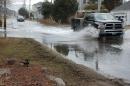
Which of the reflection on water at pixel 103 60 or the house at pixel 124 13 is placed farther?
the house at pixel 124 13

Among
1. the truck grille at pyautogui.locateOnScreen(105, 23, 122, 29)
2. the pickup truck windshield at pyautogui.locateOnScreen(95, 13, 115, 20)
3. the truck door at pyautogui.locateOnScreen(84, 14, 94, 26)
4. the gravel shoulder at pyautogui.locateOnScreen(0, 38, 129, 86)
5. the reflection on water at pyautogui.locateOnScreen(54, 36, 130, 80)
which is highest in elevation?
the pickup truck windshield at pyautogui.locateOnScreen(95, 13, 115, 20)

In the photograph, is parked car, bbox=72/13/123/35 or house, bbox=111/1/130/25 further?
house, bbox=111/1/130/25

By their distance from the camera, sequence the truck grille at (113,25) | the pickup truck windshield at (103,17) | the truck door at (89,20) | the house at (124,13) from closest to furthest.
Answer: the truck grille at (113,25) → the pickup truck windshield at (103,17) → the truck door at (89,20) → the house at (124,13)

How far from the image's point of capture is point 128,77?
1069 cm

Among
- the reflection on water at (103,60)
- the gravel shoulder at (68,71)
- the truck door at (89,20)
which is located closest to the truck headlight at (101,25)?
the truck door at (89,20)

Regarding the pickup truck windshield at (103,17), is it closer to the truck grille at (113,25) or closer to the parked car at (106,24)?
the parked car at (106,24)

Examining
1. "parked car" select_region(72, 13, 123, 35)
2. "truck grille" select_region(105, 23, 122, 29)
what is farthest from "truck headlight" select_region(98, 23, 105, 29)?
"truck grille" select_region(105, 23, 122, 29)

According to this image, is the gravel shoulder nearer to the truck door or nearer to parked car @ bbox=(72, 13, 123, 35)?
parked car @ bbox=(72, 13, 123, 35)

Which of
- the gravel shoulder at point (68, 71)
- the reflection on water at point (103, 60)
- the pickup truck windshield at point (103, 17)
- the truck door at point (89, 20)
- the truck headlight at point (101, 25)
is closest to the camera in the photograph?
the gravel shoulder at point (68, 71)

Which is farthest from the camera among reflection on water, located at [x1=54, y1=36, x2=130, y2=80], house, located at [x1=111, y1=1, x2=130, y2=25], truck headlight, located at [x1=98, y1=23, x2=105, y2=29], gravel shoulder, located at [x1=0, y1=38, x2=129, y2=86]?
house, located at [x1=111, y1=1, x2=130, y2=25]

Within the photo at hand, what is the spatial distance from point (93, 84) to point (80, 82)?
1.12 feet

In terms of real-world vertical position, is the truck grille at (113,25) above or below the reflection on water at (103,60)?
above

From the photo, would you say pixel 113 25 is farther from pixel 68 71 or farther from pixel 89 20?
pixel 68 71

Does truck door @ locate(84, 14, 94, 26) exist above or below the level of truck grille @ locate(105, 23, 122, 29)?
above
